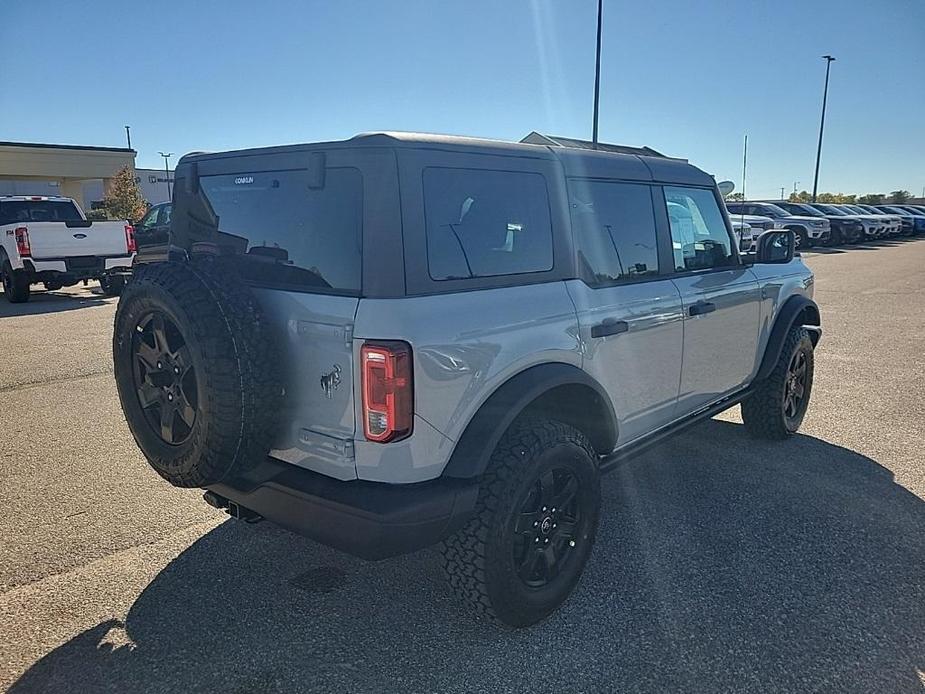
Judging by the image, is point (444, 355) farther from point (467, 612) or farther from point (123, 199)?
point (123, 199)

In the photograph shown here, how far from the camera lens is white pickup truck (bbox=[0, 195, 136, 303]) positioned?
1187cm

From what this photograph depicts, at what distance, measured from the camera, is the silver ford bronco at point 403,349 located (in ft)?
7.90

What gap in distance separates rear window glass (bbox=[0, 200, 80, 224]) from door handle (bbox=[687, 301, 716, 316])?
44.0 ft

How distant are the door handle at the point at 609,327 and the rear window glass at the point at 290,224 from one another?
1176 mm

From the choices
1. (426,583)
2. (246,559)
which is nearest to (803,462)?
(426,583)

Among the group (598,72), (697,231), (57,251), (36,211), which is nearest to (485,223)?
(697,231)

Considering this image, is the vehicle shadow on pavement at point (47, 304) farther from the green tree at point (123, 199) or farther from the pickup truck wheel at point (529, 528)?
the green tree at point (123, 199)

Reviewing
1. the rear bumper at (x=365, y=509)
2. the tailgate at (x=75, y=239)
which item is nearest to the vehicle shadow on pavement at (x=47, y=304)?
the tailgate at (x=75, y=239)

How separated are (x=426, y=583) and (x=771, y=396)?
116 inches

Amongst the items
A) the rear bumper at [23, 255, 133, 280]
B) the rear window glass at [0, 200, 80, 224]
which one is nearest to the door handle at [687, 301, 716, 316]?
the rear bumper at [23, 255, 133, 280]

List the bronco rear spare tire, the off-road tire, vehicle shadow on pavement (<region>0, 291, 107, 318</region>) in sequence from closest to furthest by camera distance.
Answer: the bronco rear spare tire, vehicle shadow on pavement (<region>0, 291, 107, 318</region>), the off-road tire

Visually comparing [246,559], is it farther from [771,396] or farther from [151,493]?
[771,396]

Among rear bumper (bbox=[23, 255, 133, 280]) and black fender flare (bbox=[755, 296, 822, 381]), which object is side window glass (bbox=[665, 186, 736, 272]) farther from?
rear bumper (bbox=[23, 255, 133, 280])

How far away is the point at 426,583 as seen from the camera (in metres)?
3.18
